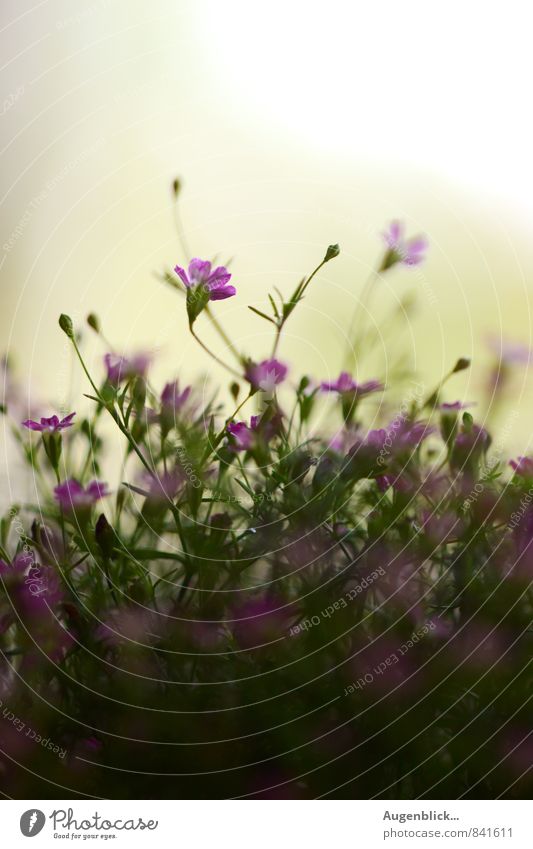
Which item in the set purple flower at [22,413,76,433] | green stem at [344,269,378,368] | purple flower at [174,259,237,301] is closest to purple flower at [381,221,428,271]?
green stem at [344,269,378,368]

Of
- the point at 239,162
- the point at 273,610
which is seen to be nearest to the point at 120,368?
the point at 273,610

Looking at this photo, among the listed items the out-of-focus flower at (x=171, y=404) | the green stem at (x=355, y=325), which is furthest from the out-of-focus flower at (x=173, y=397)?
the green stem at (x=355, y=325)

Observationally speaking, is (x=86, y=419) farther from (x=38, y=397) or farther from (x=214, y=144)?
(x=214, y=144)

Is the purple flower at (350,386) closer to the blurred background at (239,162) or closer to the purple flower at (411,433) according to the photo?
the purple flower at (411,433)

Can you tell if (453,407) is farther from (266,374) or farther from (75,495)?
(75,495)
